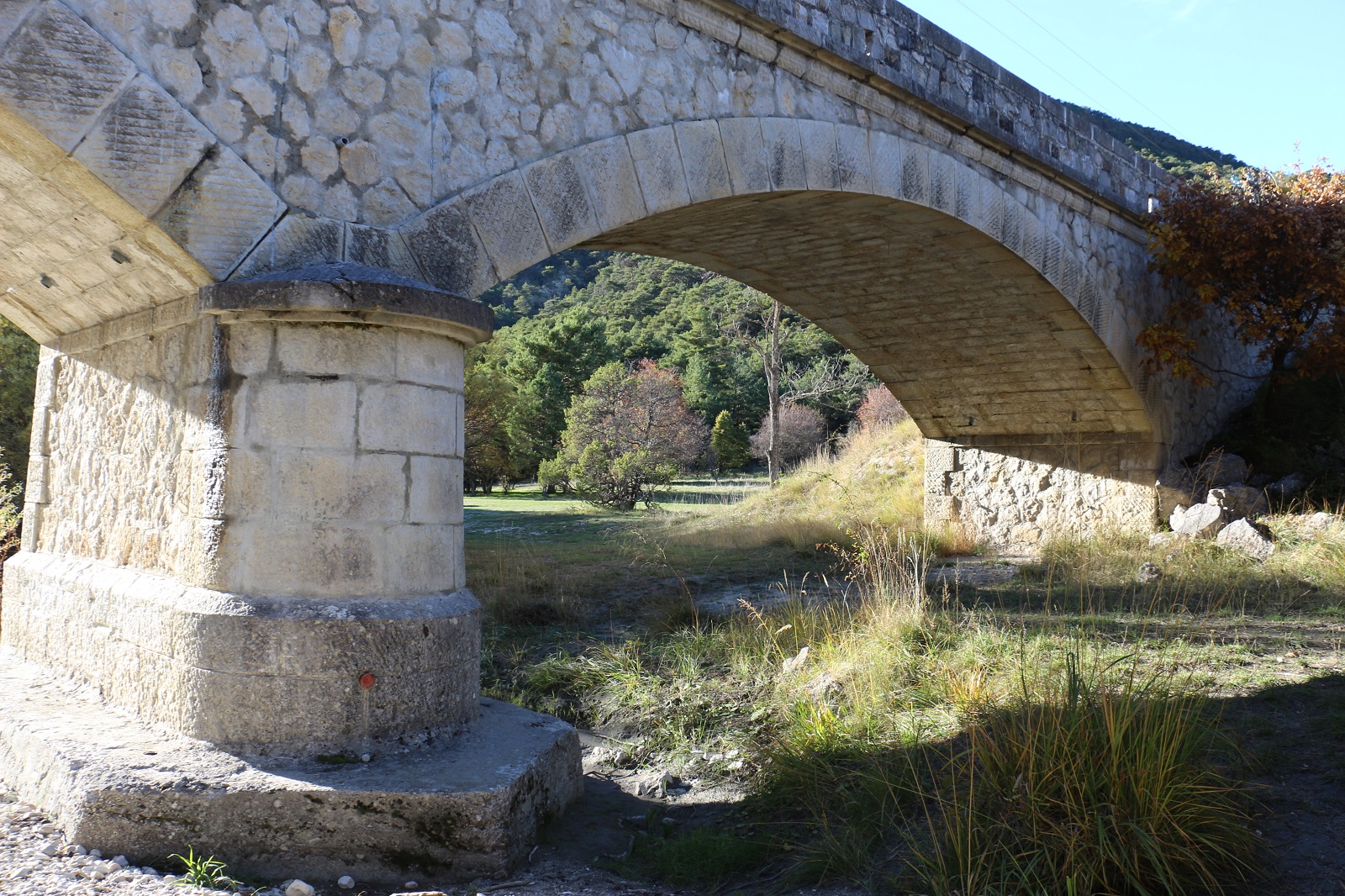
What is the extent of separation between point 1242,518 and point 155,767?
8800mm

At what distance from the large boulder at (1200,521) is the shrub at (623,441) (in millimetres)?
10053

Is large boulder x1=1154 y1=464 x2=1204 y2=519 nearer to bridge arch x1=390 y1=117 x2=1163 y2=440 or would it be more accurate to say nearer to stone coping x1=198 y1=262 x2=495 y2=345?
bridge arch x1=390 y1=117 x2=1163 y2=440

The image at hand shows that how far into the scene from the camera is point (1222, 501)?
942 centimetres

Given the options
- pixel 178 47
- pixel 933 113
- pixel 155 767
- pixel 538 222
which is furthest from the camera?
pixel 933 113

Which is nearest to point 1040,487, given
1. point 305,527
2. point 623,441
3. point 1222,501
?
point 1222,501

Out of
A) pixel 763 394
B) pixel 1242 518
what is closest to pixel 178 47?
pixel 1242 518

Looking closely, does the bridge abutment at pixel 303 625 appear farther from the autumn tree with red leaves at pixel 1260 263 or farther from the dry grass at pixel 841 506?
the autumn tree with red leaves at pixel 1260 263

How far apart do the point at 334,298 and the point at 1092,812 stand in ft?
9.61

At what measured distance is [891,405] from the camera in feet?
81.1

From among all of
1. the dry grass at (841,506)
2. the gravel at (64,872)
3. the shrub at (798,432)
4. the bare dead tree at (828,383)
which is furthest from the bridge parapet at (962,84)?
the shrub at (798,432)

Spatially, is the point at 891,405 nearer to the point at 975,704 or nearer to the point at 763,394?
the point at 763,394

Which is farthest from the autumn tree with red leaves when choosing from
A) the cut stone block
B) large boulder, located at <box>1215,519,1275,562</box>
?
the cut stone block

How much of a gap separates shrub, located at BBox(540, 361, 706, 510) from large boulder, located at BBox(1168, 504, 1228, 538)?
10.1 metres

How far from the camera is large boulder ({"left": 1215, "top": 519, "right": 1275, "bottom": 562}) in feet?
27.6
